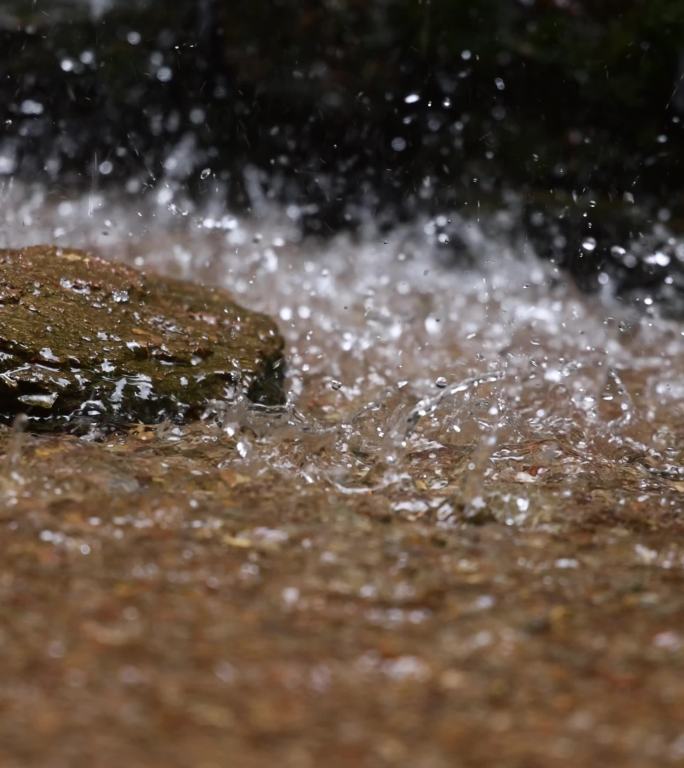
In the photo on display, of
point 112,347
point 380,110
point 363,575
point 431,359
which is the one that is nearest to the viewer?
point 363,575

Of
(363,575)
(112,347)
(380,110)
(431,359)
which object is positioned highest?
(380,110)

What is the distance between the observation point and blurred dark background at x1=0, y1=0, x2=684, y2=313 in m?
4.81

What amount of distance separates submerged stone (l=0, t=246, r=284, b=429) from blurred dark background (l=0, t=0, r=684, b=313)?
1704 millimetres

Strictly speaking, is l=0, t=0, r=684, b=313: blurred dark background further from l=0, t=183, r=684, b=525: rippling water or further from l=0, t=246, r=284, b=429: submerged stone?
l=0, t=246, r=284, b=429: submerged stone

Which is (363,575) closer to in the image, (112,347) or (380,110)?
(112,347)

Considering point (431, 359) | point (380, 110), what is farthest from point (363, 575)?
point (380, 110)

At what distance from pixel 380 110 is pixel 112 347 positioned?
248 cm

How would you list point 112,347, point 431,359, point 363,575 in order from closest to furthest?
point 363,575
point 112,347
point 431,359

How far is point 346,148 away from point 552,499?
2.97 meters

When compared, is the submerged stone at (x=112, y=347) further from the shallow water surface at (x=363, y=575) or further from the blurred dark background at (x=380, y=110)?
the blurred dark background at (x=380, y=110)

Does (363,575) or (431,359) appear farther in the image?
(431,359)

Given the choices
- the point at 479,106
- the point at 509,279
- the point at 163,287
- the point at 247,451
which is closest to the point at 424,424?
the point at 247,451

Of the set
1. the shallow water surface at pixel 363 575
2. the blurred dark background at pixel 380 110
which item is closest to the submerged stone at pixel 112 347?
the shallow water surface at pixel 363 575

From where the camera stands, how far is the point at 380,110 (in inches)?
198
